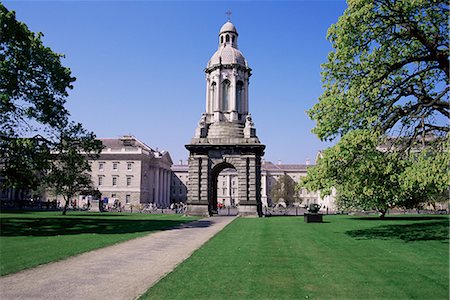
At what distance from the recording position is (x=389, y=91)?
16922mm

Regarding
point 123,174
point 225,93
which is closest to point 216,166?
point 225,93

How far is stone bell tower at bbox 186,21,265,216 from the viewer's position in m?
38.7

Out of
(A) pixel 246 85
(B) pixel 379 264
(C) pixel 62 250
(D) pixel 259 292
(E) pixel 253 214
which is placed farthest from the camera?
(A) pixel 246 85

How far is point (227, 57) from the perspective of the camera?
42.9 metres

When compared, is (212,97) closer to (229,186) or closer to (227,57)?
(227,57)

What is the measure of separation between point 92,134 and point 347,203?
31266 mm

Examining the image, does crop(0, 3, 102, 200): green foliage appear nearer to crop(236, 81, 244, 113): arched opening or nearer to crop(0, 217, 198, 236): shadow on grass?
crop(0, 217, 198, 236): shadow on grass

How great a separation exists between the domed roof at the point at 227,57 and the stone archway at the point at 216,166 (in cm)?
1041

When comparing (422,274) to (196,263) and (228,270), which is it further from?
(196,263)

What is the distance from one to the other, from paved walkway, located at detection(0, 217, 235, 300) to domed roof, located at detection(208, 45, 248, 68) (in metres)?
31.5

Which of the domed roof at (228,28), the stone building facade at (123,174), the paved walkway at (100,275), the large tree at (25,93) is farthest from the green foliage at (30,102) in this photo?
the stone building facade at (123,174)

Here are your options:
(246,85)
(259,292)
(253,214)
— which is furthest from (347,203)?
(259,292)

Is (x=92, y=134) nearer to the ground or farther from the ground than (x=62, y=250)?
farther from the ground

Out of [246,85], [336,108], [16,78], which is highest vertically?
[246,85]
